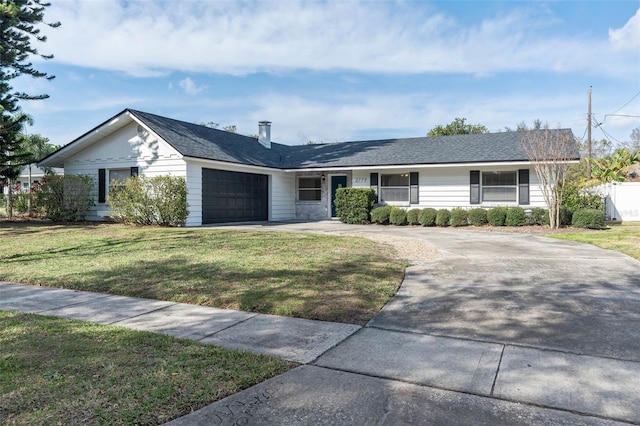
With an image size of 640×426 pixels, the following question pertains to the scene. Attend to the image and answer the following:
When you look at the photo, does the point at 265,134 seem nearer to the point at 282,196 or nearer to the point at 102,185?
the point at 282,196

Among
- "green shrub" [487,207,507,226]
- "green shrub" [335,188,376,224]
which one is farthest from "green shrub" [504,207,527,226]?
"green shrub" [335,188,376,224]

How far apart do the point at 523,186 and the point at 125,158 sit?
16959 millimetres

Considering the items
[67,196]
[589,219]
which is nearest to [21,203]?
[67,196]

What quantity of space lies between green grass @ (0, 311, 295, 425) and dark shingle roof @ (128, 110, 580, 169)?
1268cm

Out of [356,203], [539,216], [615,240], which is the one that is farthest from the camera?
[356,203]

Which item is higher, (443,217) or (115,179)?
(115,179)

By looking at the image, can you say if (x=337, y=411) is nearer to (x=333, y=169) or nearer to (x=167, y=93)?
(x=333, y=169)

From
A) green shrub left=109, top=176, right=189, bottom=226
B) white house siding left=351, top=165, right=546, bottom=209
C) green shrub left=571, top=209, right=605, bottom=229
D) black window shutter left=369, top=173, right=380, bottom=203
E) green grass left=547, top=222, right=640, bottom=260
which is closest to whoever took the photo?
green grass left=547, top=222, right=640, bottom=260

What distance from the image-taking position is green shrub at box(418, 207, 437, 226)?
1798 cm

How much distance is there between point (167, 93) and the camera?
83.0 ft

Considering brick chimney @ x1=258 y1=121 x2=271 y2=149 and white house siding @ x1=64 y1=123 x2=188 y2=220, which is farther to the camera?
brick chimney @ x1=258 y1=121 x2=271 y2=149

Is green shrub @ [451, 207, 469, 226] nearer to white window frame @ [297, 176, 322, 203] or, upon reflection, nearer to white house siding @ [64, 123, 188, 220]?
white window frame @ [297, 176, 322, 203]

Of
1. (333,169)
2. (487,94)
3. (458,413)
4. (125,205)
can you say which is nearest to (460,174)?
(333,169)

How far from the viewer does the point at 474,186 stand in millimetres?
18641
